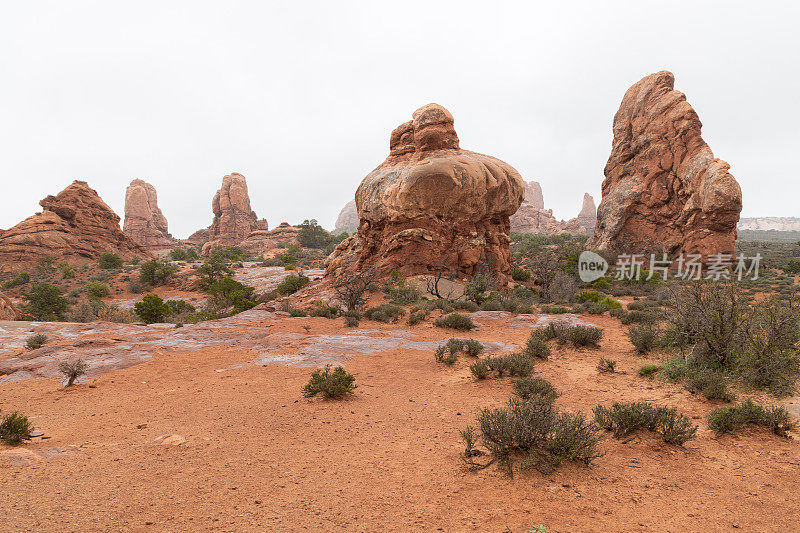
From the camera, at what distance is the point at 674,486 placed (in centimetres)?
334

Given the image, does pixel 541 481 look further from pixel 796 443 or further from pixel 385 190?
pixel 385 190

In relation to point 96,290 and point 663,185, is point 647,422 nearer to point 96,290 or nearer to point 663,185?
point 663,185

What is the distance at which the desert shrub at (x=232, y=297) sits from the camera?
21.2 m

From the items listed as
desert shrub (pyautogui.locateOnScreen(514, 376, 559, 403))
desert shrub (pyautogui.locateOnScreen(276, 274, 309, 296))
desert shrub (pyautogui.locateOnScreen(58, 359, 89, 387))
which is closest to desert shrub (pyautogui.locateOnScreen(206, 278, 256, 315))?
desert shrub (pyautogui.locateOnScreen(276, 274, 309, 296))

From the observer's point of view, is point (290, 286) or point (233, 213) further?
point (233, 213)

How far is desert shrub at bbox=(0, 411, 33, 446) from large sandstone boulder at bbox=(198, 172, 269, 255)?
2771 inches

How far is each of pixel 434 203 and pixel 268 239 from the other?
5095cm

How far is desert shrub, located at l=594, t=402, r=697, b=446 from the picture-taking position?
401 cm

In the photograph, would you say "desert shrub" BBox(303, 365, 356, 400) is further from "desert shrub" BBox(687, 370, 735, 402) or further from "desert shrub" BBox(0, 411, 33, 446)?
"desert shrub" BBox(687, 370, 735, 402)

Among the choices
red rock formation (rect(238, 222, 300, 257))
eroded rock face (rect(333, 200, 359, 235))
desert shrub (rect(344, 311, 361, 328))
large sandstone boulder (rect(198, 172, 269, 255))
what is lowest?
desert shrub (rect(344, 311, 361, 328))

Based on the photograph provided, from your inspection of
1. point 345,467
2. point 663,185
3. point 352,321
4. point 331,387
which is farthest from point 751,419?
point 663,185

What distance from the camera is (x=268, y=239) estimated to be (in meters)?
64.1

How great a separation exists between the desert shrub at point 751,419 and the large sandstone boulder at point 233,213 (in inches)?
2928

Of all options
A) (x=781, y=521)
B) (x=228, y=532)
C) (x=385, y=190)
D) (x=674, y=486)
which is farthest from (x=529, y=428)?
(x=385, y=190)
